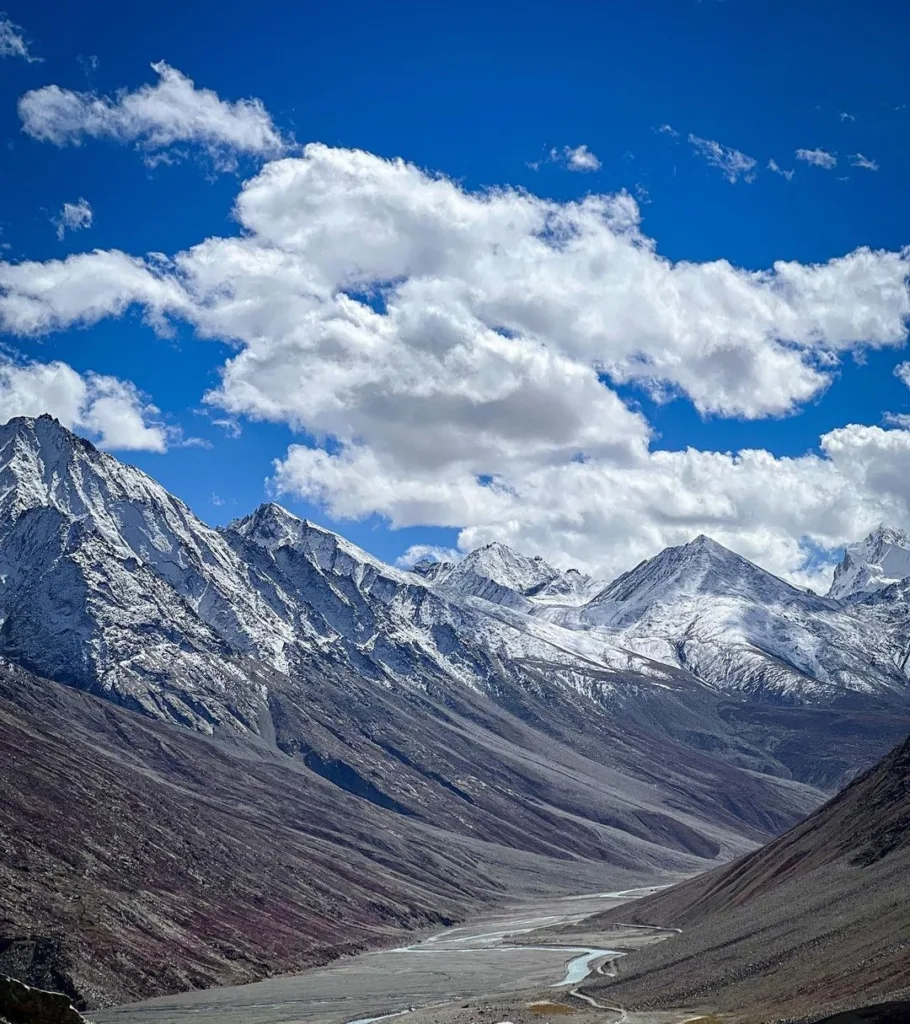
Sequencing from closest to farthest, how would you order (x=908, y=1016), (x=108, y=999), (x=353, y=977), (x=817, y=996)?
(x=908, y=1016), (x=817, y=996), (x=108, y=999), (x=353, y=977)

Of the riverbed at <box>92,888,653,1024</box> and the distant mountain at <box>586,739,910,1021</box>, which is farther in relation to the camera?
the riverbed at <box>92,888,653,1024</box>

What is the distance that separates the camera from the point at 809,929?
122688mm

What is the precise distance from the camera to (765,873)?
180375mm

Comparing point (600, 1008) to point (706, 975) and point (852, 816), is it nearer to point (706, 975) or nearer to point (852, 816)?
point (706, 975)

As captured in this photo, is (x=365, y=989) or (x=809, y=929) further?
(x=365, y=989)

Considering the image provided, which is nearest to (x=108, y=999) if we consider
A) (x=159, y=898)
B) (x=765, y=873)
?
(x=159, y=898)

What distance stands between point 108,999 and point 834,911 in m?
86.3

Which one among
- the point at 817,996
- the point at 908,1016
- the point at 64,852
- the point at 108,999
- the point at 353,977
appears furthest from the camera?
the point at 64,852

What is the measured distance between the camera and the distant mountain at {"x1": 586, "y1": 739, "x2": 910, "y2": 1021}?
96.8 metres

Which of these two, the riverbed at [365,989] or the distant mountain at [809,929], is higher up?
the distant mountain at [809,929]

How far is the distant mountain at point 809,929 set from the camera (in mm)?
96812

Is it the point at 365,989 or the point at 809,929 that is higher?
the point at 809,929

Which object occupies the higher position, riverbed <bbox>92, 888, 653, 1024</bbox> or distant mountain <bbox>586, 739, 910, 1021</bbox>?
distant mountain <bbox>586, 739, 910, 1021</bbox>

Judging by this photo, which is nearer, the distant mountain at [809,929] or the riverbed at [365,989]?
the distant mountain at [809,929]
